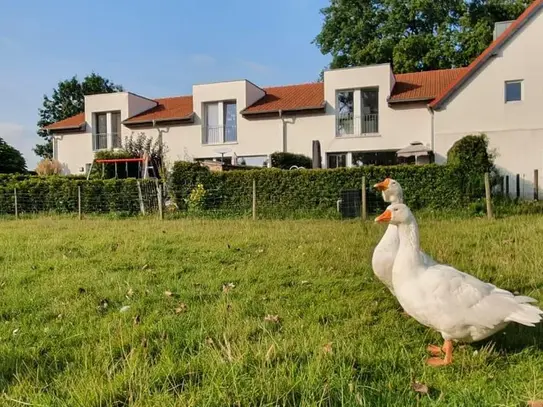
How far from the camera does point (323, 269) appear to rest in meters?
5.85

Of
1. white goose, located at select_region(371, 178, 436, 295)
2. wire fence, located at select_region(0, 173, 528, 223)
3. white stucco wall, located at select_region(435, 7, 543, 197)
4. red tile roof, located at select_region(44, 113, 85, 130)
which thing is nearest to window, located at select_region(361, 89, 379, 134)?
white stucco wall, located at select_region(435, 7, 543, 197)

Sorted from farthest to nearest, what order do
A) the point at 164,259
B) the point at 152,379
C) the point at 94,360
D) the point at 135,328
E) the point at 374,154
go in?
1. the point at 374,154
2. the point at 164,259
3. the point at 135,328
4. the point at 94,360
5. the point at 152,379

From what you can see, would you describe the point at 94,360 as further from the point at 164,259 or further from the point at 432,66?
the point at 432,66

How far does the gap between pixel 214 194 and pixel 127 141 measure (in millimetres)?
13902

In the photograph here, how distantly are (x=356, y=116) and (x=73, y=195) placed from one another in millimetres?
14329

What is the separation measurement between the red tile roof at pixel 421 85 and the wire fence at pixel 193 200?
672 cm

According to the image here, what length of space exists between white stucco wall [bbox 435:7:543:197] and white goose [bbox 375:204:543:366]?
1847 cm

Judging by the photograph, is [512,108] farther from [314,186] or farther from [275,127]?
[275,127]

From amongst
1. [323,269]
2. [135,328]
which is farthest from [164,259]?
[135,328]

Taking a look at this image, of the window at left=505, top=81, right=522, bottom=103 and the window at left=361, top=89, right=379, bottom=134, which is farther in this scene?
the window at left=361, top=89, right=379, bottom=134

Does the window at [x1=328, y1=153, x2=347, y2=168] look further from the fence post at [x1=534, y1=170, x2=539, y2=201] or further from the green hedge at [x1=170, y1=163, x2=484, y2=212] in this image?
the green hedge at [x1=170, y1=163, x2=484, y2=212]

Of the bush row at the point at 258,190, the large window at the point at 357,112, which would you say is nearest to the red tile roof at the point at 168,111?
the large window at the point at 357,112

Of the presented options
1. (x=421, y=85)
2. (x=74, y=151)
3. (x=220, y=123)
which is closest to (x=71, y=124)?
(x=74, y=151)

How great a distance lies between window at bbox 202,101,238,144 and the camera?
87.1 feet
